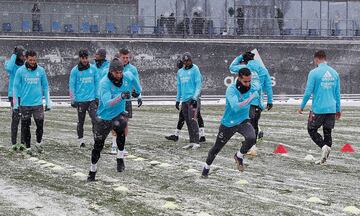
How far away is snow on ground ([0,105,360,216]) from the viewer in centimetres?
838

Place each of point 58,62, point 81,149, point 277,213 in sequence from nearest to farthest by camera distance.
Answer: point 277,213, point 81,149, point 58,62

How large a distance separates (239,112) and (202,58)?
26.0 metres

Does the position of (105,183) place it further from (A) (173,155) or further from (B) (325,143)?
(B) (325,143)

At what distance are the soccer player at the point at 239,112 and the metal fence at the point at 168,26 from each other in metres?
25.7

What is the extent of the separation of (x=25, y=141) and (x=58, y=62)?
20995 millimetres

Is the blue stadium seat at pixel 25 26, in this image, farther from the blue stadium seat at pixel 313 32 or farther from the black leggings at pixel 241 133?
the black leggings at pixel 241 133

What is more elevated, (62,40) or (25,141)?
(62,40)

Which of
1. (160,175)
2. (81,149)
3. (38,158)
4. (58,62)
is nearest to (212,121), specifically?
(81,149)

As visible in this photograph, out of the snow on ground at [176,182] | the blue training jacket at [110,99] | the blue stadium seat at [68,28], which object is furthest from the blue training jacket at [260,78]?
the blue stadium seat at [68,28]

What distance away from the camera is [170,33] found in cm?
3694

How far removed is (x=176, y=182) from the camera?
402 inches

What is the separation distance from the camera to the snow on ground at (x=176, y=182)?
8.38 metres

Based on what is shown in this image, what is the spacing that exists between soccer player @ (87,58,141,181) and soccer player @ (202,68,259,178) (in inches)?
58.4

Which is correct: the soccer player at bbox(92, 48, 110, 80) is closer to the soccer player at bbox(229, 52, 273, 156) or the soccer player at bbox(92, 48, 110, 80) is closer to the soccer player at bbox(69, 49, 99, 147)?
the soccer player at bbox(69, 49, 99, 147)
